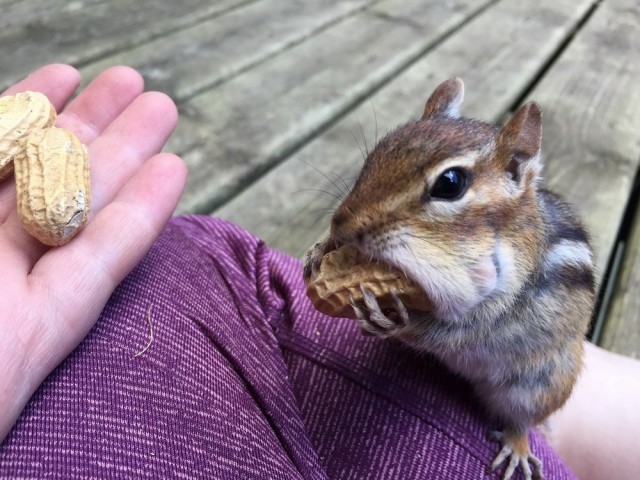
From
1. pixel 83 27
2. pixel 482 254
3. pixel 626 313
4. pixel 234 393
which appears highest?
pixel 482 254

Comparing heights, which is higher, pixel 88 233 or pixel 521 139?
pixel 521 139

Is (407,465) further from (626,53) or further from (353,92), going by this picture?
(626,53)

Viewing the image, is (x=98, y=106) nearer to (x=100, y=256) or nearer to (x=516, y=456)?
(x=100, y=256)

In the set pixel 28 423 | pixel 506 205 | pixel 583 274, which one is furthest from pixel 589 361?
Result: pixel 28 423

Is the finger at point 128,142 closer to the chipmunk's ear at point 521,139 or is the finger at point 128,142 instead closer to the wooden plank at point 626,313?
the chipmunk's ear at point 521,139

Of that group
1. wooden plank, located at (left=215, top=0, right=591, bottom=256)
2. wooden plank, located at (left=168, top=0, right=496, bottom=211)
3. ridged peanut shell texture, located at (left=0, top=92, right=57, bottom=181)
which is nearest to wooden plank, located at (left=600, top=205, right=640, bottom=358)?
wooden plank, located at (left=215, top=0, right=591, bottom=256)

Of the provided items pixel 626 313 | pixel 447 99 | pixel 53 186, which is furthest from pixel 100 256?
pixel 626 313

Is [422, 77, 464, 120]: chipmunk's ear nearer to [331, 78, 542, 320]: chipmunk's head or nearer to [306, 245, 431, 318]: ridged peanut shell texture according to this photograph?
[331, 78, 542, 320]: chipmunk's head
